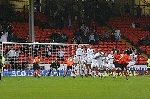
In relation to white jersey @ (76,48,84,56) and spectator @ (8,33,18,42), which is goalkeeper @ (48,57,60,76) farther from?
spectator @ (8,33,18,42)

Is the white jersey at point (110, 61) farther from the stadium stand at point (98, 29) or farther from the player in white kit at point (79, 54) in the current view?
the stadium stand at point (98, 29)

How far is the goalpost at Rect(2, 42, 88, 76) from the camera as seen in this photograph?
35531 mm

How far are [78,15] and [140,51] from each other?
664 cm

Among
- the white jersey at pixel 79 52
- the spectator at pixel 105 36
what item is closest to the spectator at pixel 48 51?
the white jersey at pixel 79 52

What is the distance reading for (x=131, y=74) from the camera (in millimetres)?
38688

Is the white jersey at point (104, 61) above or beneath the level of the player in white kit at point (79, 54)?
beneath

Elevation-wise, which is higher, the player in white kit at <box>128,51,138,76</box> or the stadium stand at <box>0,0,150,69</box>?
the stadium stand at <box>0,0,150,69</box>

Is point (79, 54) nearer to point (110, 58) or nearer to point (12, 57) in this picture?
point (110, 58)

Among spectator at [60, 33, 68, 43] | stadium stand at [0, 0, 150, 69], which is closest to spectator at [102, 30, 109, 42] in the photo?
stadium stand at [0, 0, 150, 69]

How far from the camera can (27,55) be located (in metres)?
36.2

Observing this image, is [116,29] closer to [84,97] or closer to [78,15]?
[78,15]

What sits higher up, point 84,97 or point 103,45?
point 103,45

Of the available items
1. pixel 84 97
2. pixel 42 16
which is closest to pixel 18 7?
pixel 42 16

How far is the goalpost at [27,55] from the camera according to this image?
3553 cm
